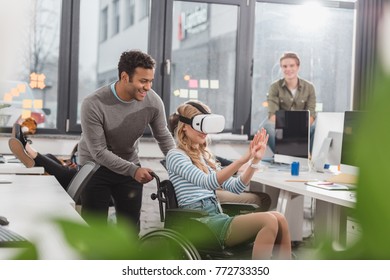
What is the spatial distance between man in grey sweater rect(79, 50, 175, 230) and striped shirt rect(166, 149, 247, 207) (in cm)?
28

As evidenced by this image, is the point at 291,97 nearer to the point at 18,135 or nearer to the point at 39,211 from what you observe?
the point at 18,135

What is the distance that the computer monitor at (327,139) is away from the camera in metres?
3.22

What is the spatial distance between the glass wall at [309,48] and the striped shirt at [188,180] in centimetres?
254

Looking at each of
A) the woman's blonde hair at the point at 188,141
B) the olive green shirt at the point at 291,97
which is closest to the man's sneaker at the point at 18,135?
the woman's blonde hair at the point at 188,141

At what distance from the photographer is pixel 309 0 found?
4875 mm

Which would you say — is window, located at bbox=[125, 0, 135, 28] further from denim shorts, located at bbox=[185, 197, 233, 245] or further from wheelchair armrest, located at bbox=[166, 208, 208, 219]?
wheelchair armrest, located at bbox=[166, 208, 208, 219]

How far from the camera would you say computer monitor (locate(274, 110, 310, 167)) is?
3.37m

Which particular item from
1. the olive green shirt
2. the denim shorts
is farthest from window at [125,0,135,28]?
the denim shorts

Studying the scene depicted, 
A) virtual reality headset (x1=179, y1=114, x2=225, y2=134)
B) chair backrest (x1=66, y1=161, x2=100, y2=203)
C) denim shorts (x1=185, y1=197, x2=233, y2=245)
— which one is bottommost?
denim shorts (x1=185, y1=197, x2=233, y2=245)

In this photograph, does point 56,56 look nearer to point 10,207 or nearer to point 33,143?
point 33,143

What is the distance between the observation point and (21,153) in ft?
10.1

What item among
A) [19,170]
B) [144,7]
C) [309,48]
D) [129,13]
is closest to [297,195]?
[19,170]
